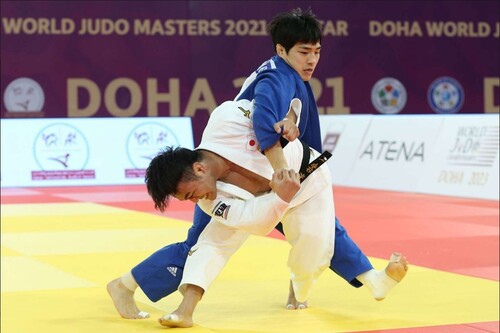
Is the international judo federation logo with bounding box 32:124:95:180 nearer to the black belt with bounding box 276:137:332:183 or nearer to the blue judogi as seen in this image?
the blue judogi

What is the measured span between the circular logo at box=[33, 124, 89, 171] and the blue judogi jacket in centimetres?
987

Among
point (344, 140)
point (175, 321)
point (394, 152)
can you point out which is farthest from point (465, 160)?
point (175, 321)

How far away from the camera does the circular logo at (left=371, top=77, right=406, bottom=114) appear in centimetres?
1842

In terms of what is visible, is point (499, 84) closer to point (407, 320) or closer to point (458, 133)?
point (458, 133)

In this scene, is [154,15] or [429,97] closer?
[154,15]

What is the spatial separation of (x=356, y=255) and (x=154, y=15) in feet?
44.7

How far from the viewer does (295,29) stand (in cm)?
414

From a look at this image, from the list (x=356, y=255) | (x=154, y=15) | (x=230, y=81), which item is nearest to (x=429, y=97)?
(x=230, y=81)

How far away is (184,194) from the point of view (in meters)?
3.98

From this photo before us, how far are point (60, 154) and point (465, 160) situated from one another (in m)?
5.96

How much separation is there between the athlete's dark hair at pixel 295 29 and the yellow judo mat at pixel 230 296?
4.18ft

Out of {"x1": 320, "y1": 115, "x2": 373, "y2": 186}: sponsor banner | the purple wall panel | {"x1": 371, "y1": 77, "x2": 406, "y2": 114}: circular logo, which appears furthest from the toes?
{"x1": 371, "y1": 77, "x2": 406, "y2": 114}: circular logo

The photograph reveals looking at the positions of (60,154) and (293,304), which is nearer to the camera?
(293,304)

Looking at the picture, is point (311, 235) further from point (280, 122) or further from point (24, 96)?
point (24, 96)
